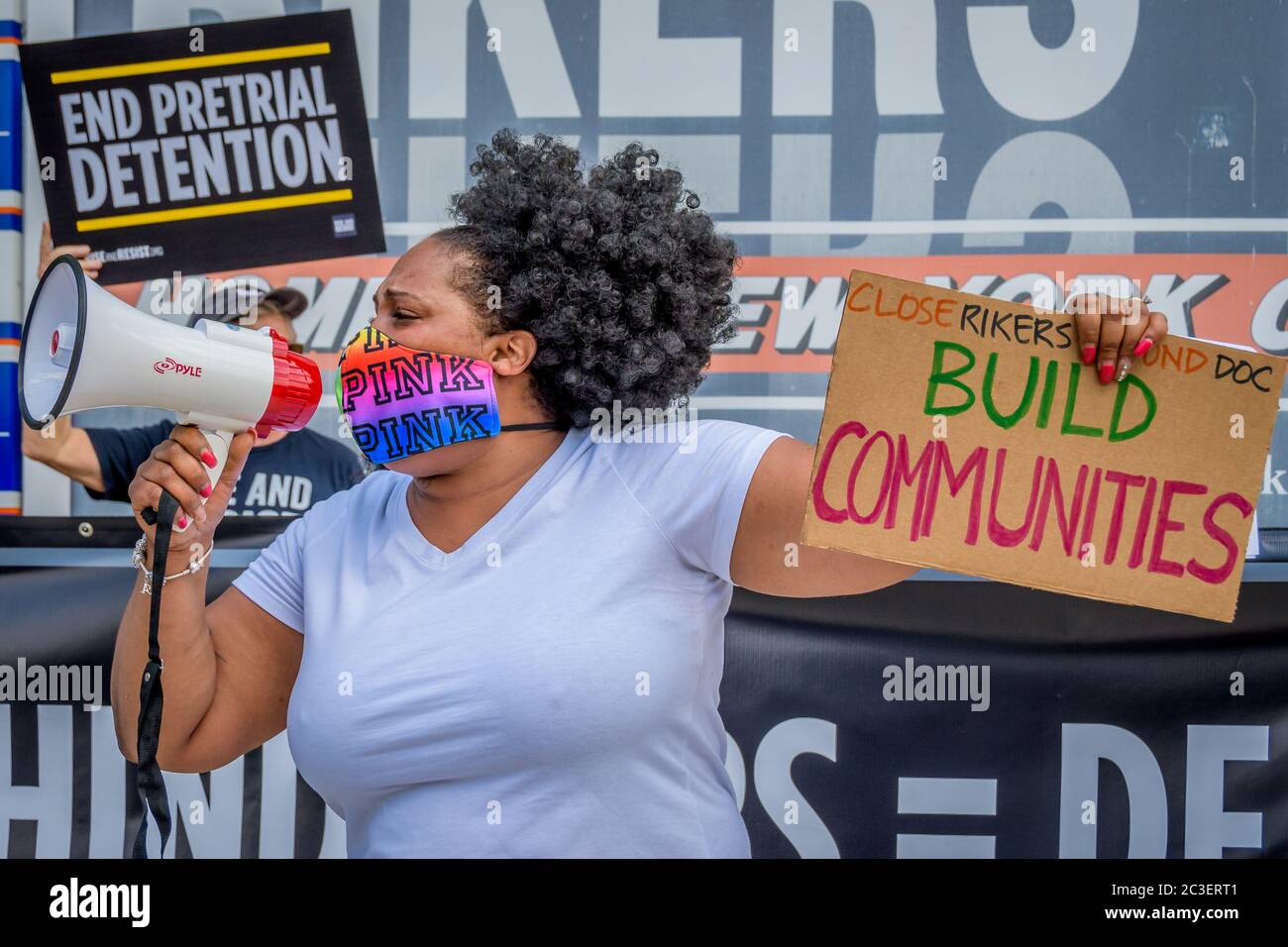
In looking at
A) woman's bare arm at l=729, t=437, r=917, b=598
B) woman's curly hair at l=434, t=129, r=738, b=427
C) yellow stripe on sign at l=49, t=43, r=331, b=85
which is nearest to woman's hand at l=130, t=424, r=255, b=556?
woman's curly hair at l=434, t=129, r=738, b=427

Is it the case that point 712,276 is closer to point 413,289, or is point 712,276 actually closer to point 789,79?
point 413,289

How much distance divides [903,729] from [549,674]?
1.53m

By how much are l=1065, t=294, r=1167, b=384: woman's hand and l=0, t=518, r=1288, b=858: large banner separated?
4.22 ft

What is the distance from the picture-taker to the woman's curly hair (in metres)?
1.83

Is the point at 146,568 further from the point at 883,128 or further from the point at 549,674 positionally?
the point at 883,128

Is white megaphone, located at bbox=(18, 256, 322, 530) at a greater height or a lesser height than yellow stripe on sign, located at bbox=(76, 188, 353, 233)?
lesser

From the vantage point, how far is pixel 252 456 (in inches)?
129

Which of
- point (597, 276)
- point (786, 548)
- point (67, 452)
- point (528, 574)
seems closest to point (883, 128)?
point (597, 276)

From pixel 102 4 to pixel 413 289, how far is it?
204 cm

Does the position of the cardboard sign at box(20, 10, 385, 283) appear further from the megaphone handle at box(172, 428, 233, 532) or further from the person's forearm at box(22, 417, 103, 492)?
the megaphone handle at box(172, 428, 233, 532)

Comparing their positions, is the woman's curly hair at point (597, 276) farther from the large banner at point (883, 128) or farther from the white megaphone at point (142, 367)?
the large banner at point (883, 128)

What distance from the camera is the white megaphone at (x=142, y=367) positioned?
5.38ft
